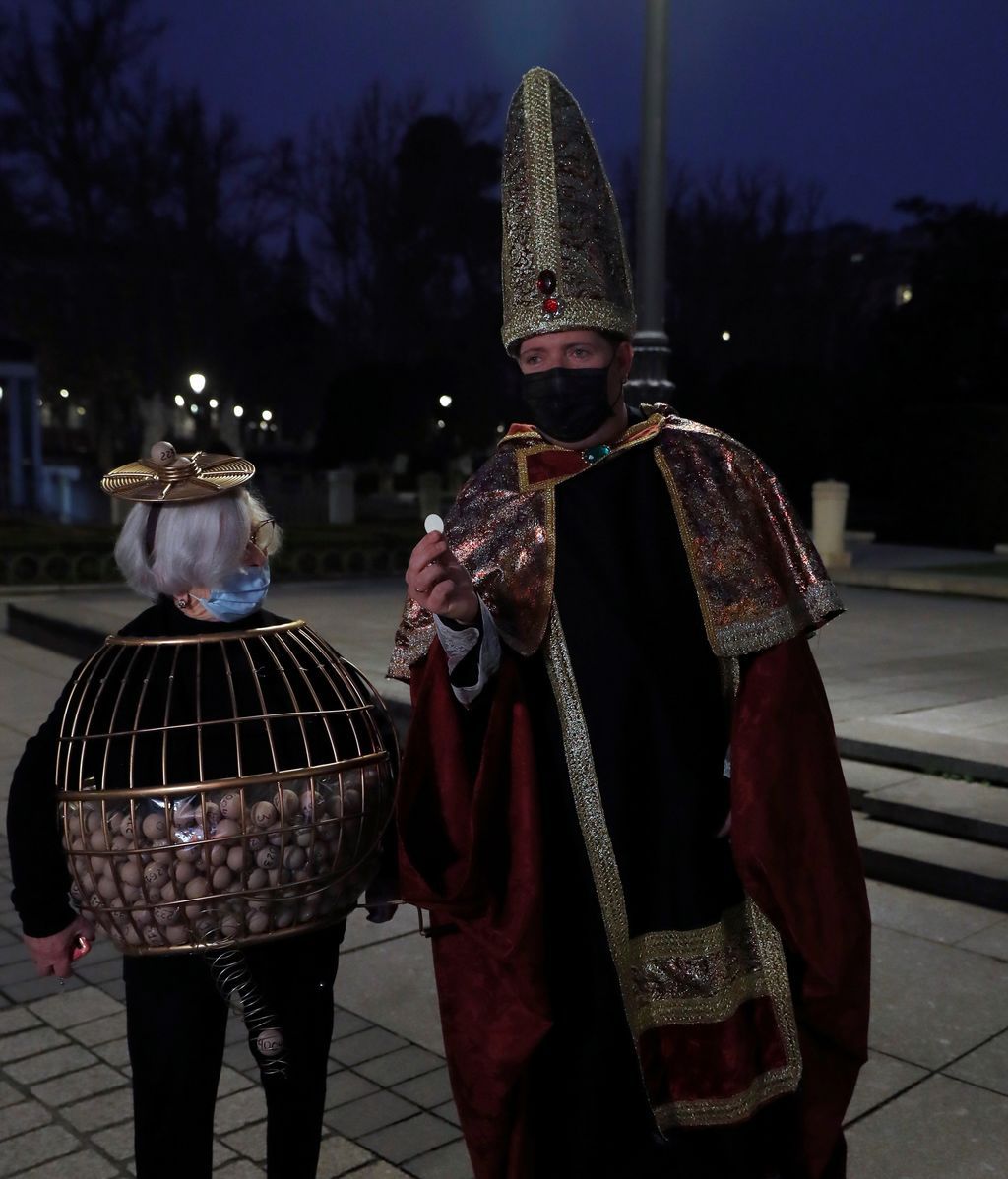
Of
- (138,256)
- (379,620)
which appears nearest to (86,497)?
(138,256)

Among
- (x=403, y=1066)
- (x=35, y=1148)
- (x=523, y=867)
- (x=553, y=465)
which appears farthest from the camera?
(x=403, y=1066)

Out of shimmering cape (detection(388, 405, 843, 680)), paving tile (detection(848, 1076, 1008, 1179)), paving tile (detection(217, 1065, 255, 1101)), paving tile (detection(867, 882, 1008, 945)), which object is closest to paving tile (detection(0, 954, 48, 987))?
paving tile (detection(217, 1065, 255, 1101))

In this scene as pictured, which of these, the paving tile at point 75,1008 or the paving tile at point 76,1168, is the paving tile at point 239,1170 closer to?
the paving tile at point 76,1168

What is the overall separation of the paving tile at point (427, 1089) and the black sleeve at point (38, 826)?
1.63 meters

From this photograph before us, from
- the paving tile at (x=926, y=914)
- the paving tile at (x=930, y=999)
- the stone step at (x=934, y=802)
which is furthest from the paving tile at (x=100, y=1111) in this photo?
the stone step at (x=934, y=802)

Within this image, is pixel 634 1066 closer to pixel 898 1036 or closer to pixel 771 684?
pixel 771 684

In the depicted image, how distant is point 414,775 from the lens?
254 centimetres

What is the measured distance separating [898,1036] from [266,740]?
2702mm

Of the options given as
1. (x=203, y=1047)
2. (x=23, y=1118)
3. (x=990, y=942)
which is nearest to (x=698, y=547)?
(x=203, y=1047)

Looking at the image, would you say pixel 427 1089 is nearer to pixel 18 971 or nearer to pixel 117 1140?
pixel 117 1140

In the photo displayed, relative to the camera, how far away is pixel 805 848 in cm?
254

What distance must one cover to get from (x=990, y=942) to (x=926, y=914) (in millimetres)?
339

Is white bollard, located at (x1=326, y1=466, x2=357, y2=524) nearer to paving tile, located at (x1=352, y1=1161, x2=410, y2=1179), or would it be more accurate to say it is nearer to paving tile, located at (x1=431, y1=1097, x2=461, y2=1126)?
paving tile, located at (x1=431, y1=1097, x2=461, y2=1126)

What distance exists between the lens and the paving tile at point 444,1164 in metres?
3.22
